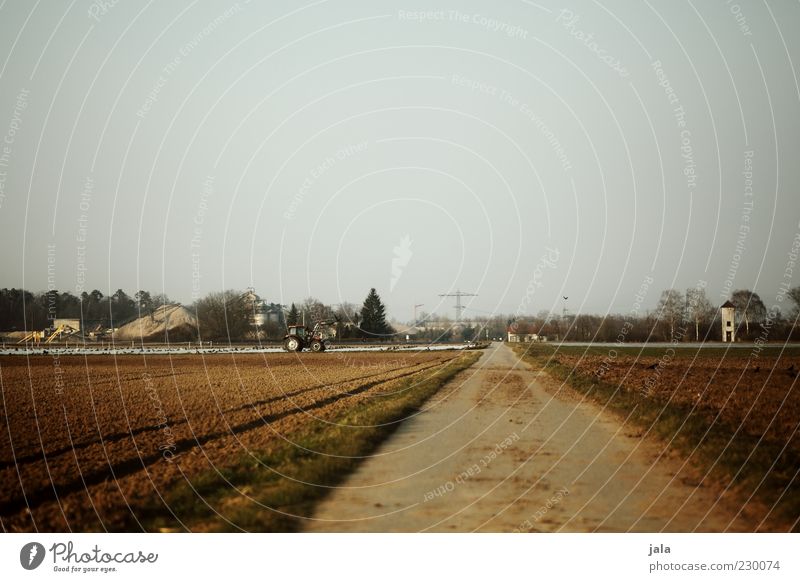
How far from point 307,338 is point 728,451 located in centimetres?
5439

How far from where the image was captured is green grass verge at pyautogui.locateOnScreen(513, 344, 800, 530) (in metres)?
9.34

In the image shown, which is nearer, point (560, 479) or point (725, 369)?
point (560, 479)

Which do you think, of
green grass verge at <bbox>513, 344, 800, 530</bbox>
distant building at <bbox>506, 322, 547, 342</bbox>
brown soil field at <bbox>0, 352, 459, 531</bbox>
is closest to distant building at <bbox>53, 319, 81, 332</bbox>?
brown soil field at <bbox>0, 352, 459, 531</bbox>

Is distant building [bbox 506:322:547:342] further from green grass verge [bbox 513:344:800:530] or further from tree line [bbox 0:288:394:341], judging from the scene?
green grass verge [bbox 513:344:800:530]

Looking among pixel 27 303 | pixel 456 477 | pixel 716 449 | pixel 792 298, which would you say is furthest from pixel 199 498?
pixel 27 303

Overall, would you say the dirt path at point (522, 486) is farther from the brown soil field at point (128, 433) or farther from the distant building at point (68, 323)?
the distant building at point (68, 323)

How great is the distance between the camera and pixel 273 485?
10.2 metres

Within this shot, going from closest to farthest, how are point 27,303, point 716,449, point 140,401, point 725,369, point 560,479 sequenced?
point 560,479 < point 716,449 < point 140,401 < point 725,369 < point 27,303

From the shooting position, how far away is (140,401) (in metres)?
24.0

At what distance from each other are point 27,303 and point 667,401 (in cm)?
4082

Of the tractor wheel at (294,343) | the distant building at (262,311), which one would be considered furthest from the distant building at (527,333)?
the tractor wheel at (294,343)

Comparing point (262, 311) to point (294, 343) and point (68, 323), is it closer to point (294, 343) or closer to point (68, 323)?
point (68, 323)

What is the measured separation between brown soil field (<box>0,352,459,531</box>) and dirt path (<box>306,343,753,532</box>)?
2950 mm
